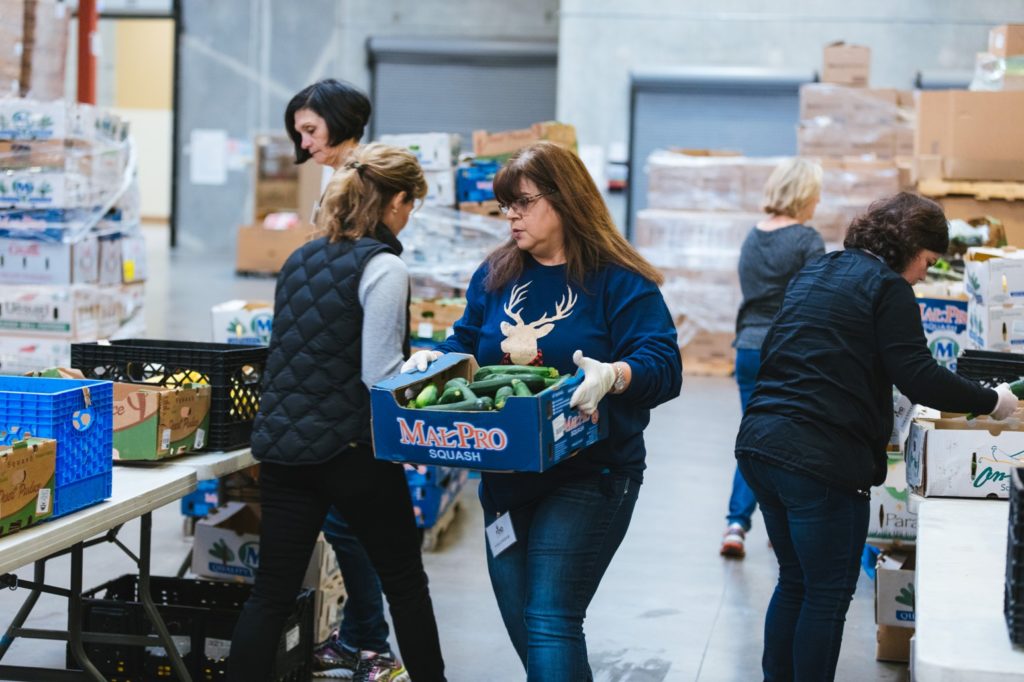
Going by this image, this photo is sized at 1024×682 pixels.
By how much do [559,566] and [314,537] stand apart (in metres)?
0.75

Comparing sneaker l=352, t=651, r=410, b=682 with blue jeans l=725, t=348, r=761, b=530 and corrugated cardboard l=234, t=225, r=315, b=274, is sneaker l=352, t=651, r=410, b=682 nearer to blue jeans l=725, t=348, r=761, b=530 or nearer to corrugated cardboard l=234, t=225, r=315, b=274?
blue jeans l=725, t=348, r=761, b=530

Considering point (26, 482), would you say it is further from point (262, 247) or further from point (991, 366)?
point (262, 247)

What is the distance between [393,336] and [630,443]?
66 centimetres

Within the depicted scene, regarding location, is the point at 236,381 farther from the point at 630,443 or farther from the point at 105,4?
the point at 105,4

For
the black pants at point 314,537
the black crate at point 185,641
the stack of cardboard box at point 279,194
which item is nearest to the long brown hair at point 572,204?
the black pants at point 314,537

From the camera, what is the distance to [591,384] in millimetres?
2674

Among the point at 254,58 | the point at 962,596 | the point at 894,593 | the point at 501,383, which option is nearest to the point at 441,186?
the point at 894,593

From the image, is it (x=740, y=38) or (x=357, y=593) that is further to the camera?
(x=740, y=38)

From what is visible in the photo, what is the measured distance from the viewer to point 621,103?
1519cm

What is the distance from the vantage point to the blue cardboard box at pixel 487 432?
2.54 metres

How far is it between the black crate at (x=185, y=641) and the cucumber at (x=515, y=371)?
124cm

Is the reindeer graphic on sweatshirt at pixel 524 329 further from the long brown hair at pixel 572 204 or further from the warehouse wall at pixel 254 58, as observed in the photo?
the warehouse wall at pixel 254 58

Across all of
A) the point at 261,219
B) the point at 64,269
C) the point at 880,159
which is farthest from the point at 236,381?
the point at 261,219

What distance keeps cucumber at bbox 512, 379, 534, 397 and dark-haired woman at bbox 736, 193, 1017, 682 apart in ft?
2.54
